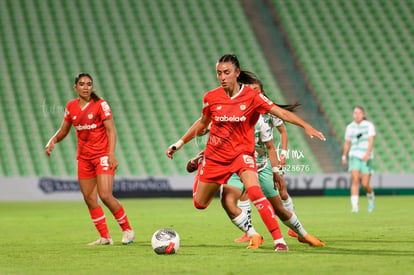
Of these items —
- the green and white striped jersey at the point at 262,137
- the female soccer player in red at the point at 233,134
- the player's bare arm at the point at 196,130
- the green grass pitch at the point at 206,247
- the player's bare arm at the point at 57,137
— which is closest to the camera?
the green grass pitch at the point at 206,247

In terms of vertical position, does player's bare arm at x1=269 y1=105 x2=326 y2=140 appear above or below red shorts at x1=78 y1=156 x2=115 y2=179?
above

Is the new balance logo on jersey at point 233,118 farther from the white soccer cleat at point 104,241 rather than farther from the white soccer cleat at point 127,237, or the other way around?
the white soccer cleat at point 104,241

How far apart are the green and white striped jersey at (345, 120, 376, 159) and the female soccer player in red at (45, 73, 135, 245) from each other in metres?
7.62

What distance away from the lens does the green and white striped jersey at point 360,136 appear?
50.0ft

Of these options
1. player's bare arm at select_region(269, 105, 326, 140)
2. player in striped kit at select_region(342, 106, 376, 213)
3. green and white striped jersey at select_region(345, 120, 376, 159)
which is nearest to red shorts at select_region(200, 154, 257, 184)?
player's bare arm at select_region(269, 105, 326, 140)

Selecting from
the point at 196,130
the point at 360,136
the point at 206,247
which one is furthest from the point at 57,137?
the point at 360,136

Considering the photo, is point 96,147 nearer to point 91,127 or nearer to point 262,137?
point 91,127

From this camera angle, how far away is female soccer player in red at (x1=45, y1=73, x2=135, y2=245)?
8.74m

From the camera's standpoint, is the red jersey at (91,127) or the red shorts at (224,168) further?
the red jersey at (91,127)

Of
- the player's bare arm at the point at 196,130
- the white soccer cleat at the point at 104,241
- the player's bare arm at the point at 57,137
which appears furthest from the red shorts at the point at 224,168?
the player's bare arm at the point at 57,137

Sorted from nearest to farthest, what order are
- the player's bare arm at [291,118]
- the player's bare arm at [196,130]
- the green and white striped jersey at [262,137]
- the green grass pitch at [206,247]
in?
the green grass pitch at [206,247]
the player's bare arm at [291,118]
the player's bare arm at [196,130]
the green and white striped jersey at [262,137]

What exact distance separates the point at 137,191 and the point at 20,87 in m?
5.53

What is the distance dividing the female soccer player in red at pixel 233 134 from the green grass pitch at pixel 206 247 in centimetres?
Answer: 63

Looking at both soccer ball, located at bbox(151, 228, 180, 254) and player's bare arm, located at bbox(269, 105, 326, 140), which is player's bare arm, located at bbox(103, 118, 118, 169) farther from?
player's bare arm, located at bbox(269, 105, 326, 140)
